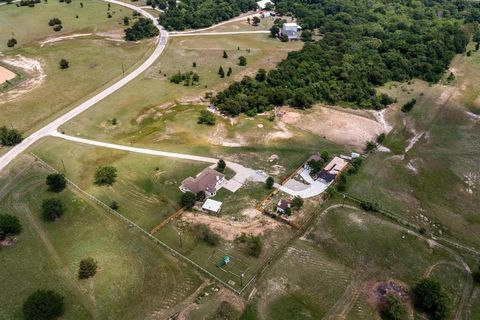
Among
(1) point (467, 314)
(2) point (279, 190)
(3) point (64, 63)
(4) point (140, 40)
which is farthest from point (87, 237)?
(4) point (140, 40)

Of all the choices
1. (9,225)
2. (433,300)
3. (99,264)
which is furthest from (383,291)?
(9,225)

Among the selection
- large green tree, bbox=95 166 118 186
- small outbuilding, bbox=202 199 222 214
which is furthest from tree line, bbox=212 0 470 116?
large green tree, bbox=95 166 118 186

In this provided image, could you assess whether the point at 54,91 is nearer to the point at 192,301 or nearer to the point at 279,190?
the point at 279,190

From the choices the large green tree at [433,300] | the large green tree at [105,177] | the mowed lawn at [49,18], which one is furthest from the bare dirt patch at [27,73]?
the large green tree at [433,300]

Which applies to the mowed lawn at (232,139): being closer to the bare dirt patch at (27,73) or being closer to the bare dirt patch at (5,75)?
the bare dirt patch at (27,73)

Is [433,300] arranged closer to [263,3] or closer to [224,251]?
[224,251]

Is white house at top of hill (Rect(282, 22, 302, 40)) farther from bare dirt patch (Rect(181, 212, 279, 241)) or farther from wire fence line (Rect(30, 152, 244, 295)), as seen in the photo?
wire fence line (Rect(30, 152, 244, 295))
